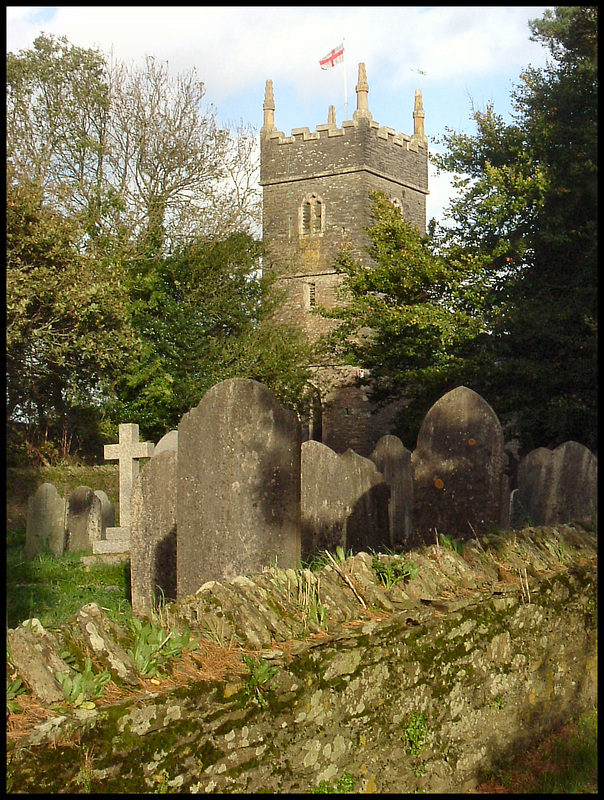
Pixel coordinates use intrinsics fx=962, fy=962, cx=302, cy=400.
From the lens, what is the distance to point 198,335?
26844 mm

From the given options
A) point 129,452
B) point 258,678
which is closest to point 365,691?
point 258,678

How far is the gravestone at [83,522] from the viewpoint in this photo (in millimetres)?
13630

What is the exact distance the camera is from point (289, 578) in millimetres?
4633

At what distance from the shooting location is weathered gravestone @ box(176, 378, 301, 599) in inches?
243

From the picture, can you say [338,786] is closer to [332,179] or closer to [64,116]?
[64,116]

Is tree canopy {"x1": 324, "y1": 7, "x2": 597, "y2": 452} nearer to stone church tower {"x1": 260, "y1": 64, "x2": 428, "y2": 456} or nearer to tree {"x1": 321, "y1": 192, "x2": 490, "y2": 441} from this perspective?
tree {"x1": 321, "y1": 192, "x2": 490, "y2": 441}

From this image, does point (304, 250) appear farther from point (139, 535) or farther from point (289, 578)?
point (289, 578)

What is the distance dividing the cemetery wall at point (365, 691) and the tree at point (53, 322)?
628 inches

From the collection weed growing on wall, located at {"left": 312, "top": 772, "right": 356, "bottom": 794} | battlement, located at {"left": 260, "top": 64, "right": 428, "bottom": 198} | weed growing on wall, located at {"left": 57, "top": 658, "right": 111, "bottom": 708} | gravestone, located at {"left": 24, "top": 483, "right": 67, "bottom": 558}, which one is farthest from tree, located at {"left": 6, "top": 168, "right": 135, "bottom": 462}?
battlement, located at {"left": 260, "top": 64, "right": 428, "bottom": 198}

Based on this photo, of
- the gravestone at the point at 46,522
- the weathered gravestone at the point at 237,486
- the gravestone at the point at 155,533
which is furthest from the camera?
the gravestone at the point at 46,522

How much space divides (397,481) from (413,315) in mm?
14132

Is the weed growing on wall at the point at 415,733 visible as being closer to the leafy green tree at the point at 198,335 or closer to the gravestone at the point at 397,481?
the gravestone at the point at 397,481

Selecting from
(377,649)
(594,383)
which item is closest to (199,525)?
(377,649)

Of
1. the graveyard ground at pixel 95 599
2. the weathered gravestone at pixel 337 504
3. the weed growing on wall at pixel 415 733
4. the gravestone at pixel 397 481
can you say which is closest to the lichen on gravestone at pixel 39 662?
the graveyard ground at pixel 95 599
